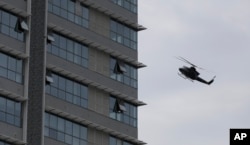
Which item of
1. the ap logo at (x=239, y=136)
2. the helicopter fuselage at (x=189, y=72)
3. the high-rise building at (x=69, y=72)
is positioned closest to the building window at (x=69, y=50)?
the high-rise building at (x=69, y=72)

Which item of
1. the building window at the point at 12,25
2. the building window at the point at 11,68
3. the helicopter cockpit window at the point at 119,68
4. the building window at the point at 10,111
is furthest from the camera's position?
the helicopter cockpit window at the point at 119,68

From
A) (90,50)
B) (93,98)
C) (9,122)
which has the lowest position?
(9,122)

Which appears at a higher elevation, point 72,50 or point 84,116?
point 72,50

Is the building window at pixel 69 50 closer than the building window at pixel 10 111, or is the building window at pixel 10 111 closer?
the building window at pixel 10 111

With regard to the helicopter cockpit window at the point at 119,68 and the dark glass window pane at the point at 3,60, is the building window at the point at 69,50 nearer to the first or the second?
the helicopter cockpit window at the point at 119,68

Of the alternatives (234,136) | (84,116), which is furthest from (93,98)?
(234,136)

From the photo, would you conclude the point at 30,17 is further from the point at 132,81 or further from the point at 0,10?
the point at 132,81

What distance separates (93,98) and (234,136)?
2165 inches

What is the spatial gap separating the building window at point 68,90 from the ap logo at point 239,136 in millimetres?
50065

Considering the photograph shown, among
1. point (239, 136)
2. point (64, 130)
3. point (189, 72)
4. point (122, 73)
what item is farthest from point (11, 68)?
point (239, 136)

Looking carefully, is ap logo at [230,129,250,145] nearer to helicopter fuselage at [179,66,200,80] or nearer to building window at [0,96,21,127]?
building window at [0,96,21,127]

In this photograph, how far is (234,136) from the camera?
38.1ft

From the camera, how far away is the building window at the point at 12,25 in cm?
5854

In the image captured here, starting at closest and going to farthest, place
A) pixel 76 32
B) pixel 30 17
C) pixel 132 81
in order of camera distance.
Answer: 1. pixel 30 17
2. pixel 76 32
3. pixel 132 81
